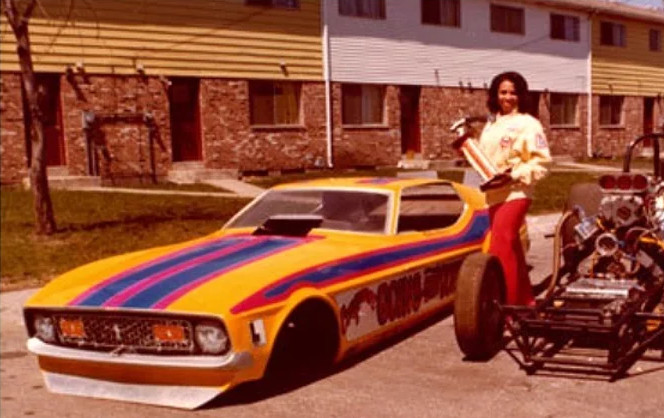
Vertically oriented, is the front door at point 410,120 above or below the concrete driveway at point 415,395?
above

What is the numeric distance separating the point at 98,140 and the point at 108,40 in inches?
81.4

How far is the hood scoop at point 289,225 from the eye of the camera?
5844 millimetres

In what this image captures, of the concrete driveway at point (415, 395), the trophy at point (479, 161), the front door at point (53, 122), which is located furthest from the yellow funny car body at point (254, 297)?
the front door at point (53, 122)

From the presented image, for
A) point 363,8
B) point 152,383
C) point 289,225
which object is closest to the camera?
point 152,383

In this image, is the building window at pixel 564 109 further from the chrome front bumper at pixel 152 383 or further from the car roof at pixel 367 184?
the chrome front bumper at pixel 152 383

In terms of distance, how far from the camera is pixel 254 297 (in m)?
4.48

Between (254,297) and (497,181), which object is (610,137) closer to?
(497,181)

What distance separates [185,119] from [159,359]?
14674mm

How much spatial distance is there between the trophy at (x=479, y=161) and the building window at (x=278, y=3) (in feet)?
47.5

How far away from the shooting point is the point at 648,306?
17.9 ft

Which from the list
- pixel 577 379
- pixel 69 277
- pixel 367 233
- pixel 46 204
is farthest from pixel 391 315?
pixel 46 204

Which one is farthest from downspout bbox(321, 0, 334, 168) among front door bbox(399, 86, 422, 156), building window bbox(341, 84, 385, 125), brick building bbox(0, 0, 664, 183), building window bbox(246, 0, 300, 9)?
front door bbox(399, 86, 422, 156)

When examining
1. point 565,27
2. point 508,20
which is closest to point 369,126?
point 508,20

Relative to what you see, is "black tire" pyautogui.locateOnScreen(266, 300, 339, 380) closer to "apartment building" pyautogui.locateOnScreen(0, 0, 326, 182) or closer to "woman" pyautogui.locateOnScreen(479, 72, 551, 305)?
"woman" pyautogui.locateOnScreen(479, 72, 551, 305)
